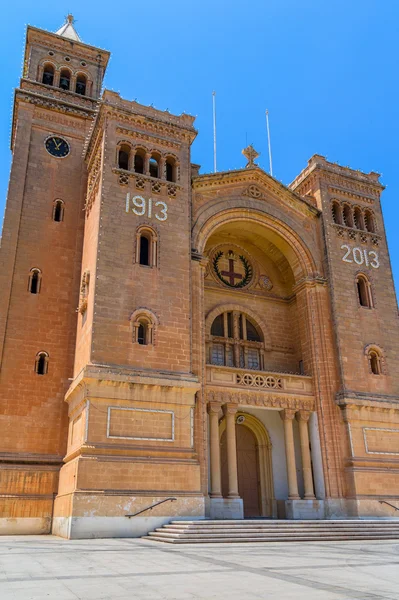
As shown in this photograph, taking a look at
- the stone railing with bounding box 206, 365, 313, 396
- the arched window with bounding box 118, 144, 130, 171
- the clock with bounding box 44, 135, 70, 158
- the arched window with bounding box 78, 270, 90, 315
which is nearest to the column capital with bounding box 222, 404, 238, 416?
the stone railing with bounding box 206, 365, 313, 396

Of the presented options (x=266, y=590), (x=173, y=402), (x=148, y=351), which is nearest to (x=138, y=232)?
(x=148, y=351)

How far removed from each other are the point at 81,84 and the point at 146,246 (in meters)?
13.8

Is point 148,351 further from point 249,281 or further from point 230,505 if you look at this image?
point 249,281

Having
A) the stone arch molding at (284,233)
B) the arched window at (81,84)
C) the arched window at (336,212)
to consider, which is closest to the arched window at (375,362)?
the stone arch molding at (284,233)

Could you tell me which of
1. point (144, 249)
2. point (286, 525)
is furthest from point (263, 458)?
point (144, 249)

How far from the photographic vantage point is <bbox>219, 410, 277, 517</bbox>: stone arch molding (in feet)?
78.3

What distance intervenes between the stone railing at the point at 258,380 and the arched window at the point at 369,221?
965 cm

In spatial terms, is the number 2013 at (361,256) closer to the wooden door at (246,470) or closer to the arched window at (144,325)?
the wooden door at (246,470)

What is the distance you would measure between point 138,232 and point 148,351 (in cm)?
525

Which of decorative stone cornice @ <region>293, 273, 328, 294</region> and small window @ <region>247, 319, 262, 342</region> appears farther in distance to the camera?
small window @ <region>247, 319, 262, 342</region>

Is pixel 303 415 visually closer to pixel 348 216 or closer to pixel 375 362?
pixel 375 362

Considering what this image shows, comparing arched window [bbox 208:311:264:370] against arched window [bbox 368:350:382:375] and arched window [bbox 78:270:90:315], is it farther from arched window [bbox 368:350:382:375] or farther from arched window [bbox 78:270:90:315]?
arched window [bbox 78:270:90:315]

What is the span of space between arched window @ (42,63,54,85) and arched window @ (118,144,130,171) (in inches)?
369

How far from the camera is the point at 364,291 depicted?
2694 centimetres
